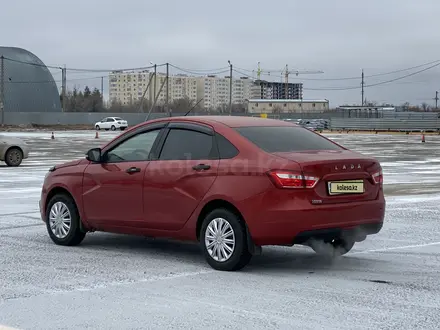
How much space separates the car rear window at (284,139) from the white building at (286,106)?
12810cm

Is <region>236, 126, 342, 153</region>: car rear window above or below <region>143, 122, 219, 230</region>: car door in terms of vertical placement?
above

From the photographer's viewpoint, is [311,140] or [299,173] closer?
[299,173]

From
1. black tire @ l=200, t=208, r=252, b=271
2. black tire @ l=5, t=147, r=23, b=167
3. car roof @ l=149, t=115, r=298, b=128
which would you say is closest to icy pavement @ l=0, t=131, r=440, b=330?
black tire @ l=200, t=208, r=252, b=271

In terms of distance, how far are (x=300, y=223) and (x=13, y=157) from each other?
20263 millimetres

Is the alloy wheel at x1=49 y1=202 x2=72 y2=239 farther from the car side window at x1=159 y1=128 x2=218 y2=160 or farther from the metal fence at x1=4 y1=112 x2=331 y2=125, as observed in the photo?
the metal fence at x1=4 y1=112 x2=331 y2=125

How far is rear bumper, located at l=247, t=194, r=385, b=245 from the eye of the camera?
7.50m

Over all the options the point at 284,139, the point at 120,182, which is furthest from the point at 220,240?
the point at 120,182

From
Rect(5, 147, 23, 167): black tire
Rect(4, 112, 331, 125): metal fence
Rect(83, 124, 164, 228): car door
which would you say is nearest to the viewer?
Rect(83, 124, 164, 228): car door

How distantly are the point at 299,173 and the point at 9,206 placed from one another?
773 centimetres

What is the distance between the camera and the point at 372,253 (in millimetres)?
9023

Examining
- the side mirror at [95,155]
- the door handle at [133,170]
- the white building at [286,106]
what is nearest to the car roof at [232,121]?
the door handle at [133,170]

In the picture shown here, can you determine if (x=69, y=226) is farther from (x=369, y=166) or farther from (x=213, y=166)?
(x=369, y=166)

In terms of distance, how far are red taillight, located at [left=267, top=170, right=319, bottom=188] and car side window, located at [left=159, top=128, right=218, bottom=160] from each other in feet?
2.90

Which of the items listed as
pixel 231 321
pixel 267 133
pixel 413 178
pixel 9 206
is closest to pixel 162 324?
pixel 231 321
